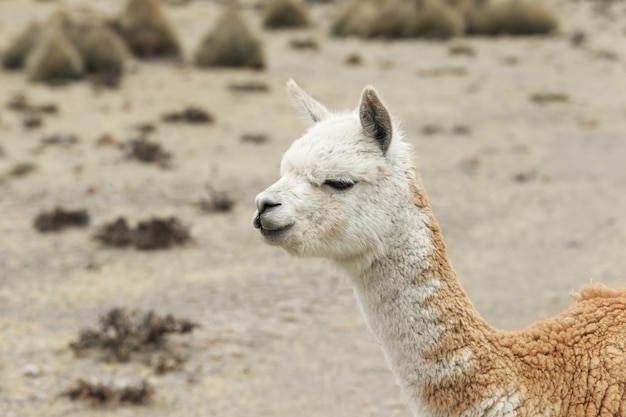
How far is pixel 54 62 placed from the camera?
56.1 feet

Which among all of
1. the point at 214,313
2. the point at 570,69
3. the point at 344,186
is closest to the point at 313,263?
the point at 214,313

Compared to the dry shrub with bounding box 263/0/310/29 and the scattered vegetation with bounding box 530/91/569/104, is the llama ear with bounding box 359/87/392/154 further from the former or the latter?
the dry shrub with bounding box 263/0/310/29

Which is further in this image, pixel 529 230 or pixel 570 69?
pixel 570 69

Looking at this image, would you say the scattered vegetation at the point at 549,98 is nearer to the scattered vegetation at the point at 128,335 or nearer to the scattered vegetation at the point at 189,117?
the scattered vegetation at the point at 189,117

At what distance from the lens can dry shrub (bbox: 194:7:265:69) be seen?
750 inches

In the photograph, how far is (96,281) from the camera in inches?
304

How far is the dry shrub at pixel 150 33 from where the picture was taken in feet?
66.4

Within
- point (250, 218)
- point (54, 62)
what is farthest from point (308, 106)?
point (54, 62)

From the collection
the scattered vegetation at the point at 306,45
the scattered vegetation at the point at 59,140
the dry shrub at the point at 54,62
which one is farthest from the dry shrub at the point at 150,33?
the scattered vegetation at the point at 59,140

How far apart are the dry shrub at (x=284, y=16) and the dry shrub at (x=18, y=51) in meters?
8.42

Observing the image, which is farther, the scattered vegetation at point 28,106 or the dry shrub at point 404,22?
the dry shrub at point 404,22

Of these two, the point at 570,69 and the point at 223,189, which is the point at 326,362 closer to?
the point at 223,189

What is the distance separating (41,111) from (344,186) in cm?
1222

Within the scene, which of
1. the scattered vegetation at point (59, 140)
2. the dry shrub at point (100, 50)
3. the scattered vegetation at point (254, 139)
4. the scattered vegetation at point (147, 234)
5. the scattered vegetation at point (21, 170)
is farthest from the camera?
the dry shrub at point (100, 50)
